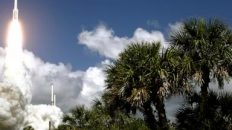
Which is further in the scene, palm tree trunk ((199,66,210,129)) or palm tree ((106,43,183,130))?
palm tree ((106,43,183,130))

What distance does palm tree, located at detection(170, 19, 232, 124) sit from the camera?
108ft

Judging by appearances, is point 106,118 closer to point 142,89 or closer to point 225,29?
point 142,89

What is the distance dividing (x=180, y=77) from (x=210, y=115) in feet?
9.11

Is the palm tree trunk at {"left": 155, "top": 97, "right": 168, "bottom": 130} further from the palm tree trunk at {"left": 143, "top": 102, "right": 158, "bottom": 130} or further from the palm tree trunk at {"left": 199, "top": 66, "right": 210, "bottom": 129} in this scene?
the palm tree trunk at {"left": 199, "top": 66, "right": 210, "bottom": 129}

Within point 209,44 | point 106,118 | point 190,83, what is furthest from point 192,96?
point 106,118

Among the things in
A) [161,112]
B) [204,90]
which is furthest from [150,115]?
[204,90]

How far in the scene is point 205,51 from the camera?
33.4 meters

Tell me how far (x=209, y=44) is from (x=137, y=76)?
4614 millimetres

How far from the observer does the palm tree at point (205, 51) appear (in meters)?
32.9

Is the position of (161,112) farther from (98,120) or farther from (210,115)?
(98,120)

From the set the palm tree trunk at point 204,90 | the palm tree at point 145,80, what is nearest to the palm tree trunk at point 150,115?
the palm tree at point 145,80

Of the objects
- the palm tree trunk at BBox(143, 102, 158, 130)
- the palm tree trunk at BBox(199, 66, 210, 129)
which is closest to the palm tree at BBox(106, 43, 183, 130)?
the palm tree trunk at BBox(143, 102, 158, 130)

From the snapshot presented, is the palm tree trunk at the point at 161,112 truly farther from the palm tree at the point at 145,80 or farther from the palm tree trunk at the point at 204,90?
the palm tree trunk at the point at 204,90

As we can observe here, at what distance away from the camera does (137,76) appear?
35156 mm
